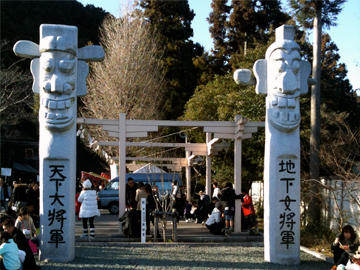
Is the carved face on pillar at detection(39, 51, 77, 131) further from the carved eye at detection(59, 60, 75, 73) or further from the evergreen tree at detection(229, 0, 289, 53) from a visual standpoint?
the evergreen tree at detection(229, 0, 289, 53)

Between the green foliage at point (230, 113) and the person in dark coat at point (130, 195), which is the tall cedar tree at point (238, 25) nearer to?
the green foliage at point (230, 113)

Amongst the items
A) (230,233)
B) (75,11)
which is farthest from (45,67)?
(75,11)

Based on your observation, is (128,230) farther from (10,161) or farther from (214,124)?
(10,161)

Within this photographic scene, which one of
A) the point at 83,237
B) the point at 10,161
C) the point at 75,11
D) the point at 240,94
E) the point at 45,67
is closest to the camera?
the point at 45,67

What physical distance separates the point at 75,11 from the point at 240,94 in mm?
28096

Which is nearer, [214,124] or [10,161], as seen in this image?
[214,124]

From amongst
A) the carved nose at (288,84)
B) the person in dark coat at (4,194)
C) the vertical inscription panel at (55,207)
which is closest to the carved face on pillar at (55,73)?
the vertical inscription panel at (55,207)

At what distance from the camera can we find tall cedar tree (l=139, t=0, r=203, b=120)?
1231 inches

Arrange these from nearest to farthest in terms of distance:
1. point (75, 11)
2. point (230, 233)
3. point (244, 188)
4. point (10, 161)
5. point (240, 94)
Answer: point (230, 233) < point (240, 94) < point (244, 188) < point (10, 161) < point (75, 11)

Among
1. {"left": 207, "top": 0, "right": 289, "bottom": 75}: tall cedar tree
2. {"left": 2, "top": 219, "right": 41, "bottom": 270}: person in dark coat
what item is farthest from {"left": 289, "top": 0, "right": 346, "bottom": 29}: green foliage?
{"left": 207, "top": 0, "right": 289, "bottom": 75}: tall cedar tree

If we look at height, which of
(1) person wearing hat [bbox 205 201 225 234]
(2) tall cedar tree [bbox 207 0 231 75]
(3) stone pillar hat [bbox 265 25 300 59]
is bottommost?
(1) person wearing hat [bbox 205 201 225 234]

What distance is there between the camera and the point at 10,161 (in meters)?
32.0

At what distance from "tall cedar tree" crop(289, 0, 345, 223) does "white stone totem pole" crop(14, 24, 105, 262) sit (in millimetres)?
8025

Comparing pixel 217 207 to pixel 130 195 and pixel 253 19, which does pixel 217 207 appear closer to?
pixel 130 195
